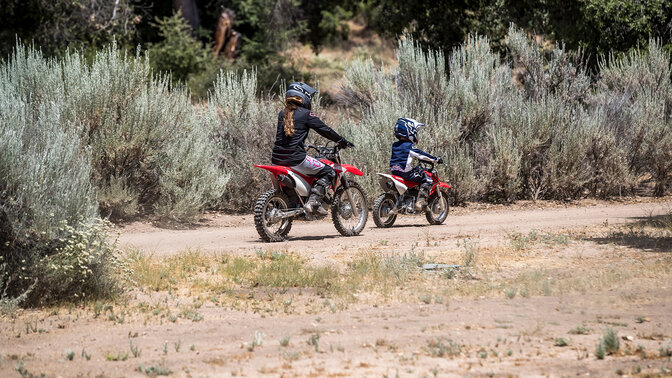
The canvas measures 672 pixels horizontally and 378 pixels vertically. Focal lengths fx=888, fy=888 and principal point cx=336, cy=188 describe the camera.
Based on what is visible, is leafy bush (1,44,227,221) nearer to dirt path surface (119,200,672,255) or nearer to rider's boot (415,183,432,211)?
dirt path surface (119,200,672,255)

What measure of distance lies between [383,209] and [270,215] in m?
2.39

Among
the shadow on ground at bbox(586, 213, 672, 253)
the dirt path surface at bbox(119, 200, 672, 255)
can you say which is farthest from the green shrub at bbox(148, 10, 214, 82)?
the shadow on ground at bbox(586, 213, 672, 253)

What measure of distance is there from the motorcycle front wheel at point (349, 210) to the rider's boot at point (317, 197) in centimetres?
27

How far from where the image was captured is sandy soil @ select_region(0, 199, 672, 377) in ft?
21.2

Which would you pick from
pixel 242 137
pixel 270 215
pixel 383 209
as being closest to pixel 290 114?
pixel 270 215

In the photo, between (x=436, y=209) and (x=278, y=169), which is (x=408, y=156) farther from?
(x=278, y=169)

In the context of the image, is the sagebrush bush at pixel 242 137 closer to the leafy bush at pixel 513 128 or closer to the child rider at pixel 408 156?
the leafy bush at pixel 513 128

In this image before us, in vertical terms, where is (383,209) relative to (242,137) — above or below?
below

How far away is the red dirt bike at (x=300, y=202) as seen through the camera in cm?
1203

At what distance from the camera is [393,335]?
23.7ft

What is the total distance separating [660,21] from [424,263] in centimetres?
1666

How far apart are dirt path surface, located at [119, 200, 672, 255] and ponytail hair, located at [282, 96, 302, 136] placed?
1.56m

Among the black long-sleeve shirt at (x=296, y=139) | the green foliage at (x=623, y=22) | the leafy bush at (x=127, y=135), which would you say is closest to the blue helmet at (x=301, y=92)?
the black long-sleeve shirt at (x=296, y=139)

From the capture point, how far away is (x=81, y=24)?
2775cm
